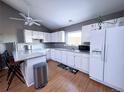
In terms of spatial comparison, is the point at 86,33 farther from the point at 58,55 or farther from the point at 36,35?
the point at 36,35

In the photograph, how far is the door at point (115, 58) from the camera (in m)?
1.78

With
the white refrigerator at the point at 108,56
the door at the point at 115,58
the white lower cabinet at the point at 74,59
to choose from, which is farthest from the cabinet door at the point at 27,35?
the door at the point at 115,58

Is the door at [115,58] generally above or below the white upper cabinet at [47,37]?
below

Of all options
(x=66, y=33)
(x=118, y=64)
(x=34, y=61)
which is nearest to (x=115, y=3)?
(x=118, y=64)

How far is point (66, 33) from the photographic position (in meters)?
4.59

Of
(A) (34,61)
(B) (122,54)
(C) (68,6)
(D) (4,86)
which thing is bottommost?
(D) (4,86)

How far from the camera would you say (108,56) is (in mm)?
2002

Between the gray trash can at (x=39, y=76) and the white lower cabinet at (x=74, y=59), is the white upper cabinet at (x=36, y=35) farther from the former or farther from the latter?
the gray trash can at (x=39, y=76)

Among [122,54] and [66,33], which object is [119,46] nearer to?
[122,54]

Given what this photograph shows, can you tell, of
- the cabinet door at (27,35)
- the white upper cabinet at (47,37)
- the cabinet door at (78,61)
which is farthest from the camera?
the white upper cabinet at (47,37)

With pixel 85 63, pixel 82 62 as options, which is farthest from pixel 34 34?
pixel 85 63

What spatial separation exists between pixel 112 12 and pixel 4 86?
4520 mm

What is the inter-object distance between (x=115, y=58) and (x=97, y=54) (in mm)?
481

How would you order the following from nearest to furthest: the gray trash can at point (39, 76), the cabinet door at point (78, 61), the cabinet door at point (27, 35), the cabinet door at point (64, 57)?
the gray trash can at point (39, 76)
the cabinet door at point (78, 61)
the cabinet door at point (64, 57)
the cabinet door at point (27, 35)
